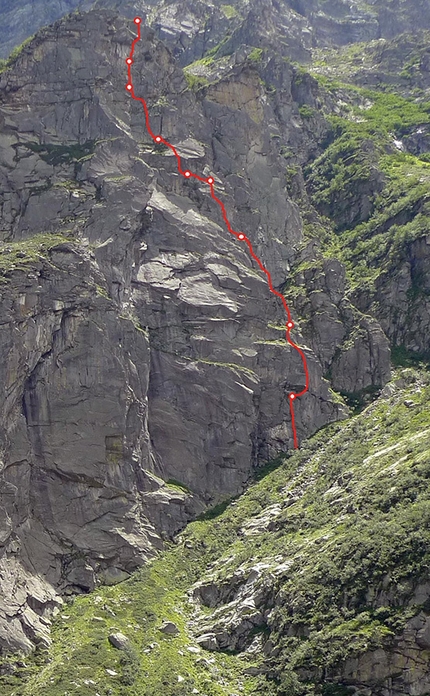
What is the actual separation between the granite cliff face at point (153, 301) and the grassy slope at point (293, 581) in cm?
273

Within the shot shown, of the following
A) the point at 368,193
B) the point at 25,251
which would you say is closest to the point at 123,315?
the point at 25,251

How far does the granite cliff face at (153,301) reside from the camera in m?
106

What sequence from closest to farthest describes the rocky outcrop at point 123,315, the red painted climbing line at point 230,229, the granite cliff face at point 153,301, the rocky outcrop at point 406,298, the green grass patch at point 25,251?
the rocky outcrop at point 123,315 → the granite cliff face at point 153,301 → the green grass patch at point 25,251 → the red painted climbing line at point 230,229 → the rocky outcrop at point 406,298

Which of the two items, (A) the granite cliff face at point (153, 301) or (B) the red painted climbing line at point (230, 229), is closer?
(A) the granite cliff face at point (153, 301)

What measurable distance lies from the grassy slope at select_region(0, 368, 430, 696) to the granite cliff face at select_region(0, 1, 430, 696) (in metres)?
2.73

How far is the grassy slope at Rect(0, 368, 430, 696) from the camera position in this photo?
283 feet

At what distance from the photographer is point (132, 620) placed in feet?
317

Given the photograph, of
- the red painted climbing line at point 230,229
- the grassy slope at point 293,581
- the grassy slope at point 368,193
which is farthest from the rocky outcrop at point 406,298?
the grassy slope at point 293,581

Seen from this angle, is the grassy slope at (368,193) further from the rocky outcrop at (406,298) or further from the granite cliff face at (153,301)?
the rocky outcrop at (406,298)

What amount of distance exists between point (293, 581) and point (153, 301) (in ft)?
149

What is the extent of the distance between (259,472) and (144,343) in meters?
20.7

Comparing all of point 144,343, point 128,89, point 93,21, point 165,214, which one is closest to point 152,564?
point 144,343

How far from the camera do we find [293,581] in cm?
9225

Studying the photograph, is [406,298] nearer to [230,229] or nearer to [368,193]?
[230,229]
